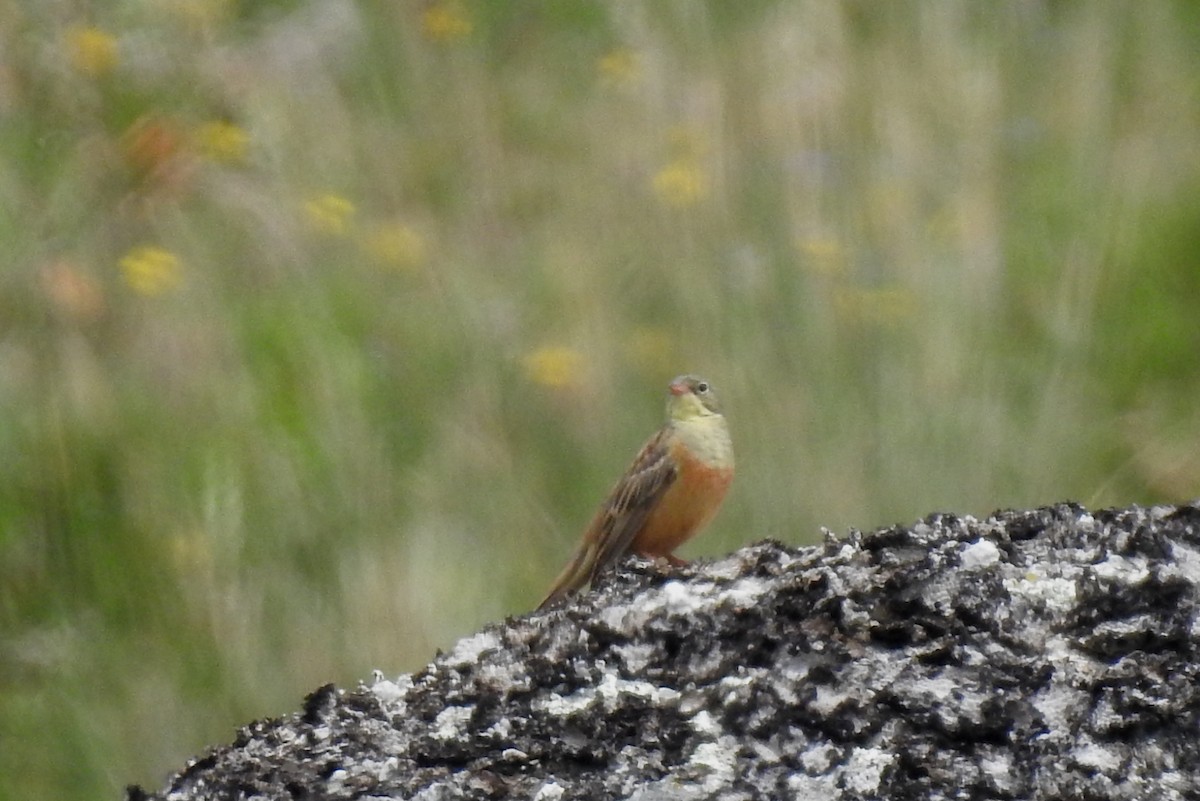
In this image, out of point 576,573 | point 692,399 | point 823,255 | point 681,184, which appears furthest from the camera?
point 681,184

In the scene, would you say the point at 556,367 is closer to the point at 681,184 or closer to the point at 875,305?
the point at 681,184

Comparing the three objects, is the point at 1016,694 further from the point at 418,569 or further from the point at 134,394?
the point at 134,394

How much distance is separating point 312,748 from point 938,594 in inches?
23.5

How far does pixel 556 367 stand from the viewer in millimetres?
3396

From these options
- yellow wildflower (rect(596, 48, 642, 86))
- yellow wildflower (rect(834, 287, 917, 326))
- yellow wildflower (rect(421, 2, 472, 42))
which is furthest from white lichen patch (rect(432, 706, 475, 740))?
yellow wildflower (rect(421, 2, 472, 42))

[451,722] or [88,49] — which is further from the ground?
[88,49]

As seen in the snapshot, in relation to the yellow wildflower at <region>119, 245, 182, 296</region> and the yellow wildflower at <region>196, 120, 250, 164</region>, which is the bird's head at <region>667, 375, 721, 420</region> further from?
the yellow wildflower at <region>196, 120, 250, 164</region>

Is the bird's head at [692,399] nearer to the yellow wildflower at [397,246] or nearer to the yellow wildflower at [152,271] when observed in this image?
the yellow wildflower at [397,246]

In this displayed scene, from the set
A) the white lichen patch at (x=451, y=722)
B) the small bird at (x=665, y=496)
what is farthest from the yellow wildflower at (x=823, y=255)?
the white lichen patch at (x=451, y=722)

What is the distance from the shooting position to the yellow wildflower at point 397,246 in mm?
3521

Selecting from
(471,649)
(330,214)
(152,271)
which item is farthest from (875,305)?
(471,649)

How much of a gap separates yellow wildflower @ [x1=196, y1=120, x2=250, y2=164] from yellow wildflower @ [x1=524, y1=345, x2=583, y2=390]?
811 millimetres

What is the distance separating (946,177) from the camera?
346 centimetres

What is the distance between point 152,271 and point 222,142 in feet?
1.38
